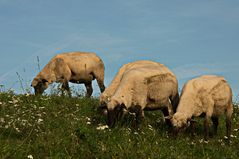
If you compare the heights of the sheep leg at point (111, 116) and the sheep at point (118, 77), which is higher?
the sheep at point (118, 77)

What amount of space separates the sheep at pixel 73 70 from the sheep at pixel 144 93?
9.36 m

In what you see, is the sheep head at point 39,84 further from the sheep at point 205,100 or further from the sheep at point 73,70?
the sheep at point 205,100

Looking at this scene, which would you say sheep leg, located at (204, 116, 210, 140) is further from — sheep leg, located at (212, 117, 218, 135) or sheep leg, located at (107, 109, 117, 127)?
sheep leg, located at (107, 109, 117, 127)

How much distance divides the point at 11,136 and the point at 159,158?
3140 mm

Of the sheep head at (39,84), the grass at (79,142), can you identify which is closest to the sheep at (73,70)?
the sheep head at (39,84)

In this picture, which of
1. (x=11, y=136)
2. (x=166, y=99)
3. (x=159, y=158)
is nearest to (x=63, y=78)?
(x=166, y=99)

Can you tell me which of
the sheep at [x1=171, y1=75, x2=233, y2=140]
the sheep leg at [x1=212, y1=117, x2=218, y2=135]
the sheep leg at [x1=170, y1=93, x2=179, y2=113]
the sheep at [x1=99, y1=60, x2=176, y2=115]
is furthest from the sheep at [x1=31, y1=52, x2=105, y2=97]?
the sheep at [x1=171, y1=75, x2=233, y2=140]

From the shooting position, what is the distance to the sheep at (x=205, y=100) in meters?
12.0

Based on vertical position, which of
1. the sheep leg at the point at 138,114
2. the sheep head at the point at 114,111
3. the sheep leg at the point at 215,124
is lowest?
the sheep leg at the point at 215,124

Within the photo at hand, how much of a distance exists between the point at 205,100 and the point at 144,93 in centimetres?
187

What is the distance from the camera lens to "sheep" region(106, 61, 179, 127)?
1210 cm

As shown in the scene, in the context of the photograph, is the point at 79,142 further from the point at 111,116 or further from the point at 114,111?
the point at 114,111

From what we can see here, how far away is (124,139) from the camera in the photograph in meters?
8.93

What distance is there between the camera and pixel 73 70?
22734 millimetres
